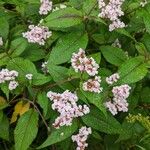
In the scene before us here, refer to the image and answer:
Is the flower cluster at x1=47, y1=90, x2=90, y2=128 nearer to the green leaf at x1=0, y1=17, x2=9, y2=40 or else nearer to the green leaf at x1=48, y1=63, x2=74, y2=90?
the green leaf at x1=48, y1=63, x2=74, y2=90

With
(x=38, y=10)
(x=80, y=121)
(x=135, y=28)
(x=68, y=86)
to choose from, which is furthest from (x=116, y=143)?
(x=38, y=10)

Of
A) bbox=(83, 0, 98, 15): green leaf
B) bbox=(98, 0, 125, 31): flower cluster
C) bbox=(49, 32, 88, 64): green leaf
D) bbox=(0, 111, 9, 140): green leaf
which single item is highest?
bbox=(98, 0, 125, 31): flower cluster

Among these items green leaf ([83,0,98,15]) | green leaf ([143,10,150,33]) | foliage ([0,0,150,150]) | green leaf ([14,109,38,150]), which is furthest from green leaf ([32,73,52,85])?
green leaf ([143,10,150,33])

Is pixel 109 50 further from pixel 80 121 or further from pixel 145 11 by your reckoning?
pixel 80 121

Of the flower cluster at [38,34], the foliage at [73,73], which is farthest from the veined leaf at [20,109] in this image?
the flower cluster at [38,34]

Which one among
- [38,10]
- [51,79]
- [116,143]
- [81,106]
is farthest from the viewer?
[38,10]

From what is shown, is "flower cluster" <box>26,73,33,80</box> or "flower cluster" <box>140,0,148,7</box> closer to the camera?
"flower cluster" <box>26,73,33,80</box>

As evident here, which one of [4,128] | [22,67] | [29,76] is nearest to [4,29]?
[22,67]
